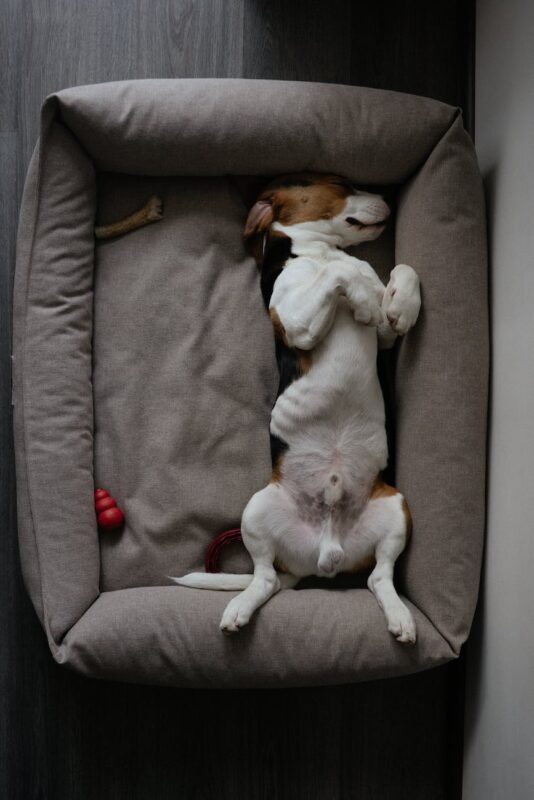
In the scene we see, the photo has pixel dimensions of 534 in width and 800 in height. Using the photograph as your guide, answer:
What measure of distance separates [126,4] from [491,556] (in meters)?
1.98

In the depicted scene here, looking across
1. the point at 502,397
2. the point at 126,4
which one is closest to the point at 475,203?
the point at 502,397

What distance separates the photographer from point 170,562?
2.05m

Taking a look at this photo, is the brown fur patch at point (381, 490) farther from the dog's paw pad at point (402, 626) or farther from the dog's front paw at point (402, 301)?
the dog's front paw at point (402, 301)

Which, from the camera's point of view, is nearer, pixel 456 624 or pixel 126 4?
pixel 456 624

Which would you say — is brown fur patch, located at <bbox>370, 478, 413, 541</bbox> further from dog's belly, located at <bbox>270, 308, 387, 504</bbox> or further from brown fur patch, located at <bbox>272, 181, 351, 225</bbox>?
brown fur patch, located at <bbox>272, 181, 351, 225</bbox>

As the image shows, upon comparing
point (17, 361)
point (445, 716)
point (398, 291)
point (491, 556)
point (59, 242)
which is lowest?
point (445, 716)

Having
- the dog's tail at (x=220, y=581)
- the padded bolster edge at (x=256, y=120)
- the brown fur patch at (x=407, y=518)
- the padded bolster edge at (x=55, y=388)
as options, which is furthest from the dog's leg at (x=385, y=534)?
the padded bolster edge at (x=256, y=120)

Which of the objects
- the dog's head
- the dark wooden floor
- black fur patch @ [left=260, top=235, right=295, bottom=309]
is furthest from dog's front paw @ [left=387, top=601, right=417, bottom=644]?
the dog's head

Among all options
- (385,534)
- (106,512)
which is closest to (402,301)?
(385,534)

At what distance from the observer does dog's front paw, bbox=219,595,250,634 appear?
180 cm

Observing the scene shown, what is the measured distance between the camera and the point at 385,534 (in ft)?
6.23

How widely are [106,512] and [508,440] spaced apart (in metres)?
1.12

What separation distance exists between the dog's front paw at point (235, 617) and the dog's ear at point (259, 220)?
966 mm

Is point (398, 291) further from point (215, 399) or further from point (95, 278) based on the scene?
point (95, 278)
